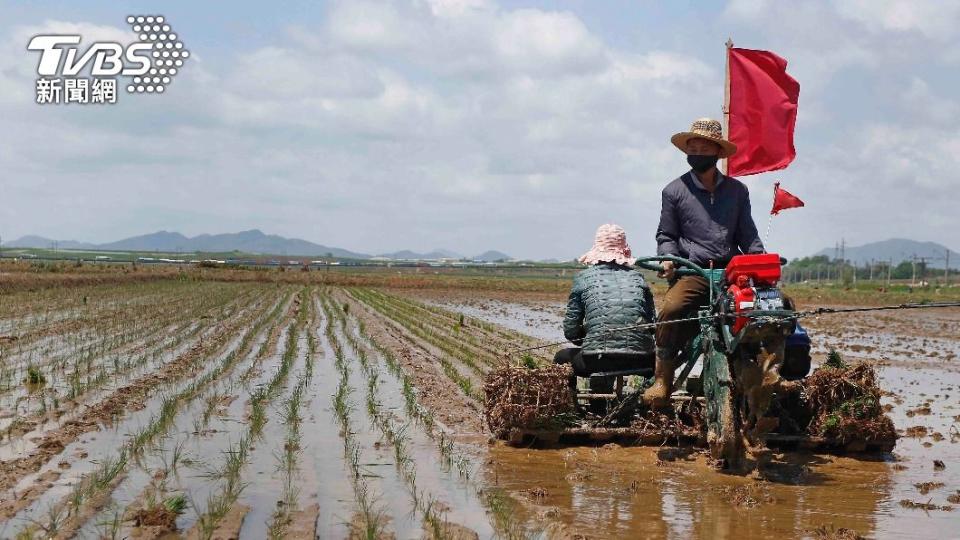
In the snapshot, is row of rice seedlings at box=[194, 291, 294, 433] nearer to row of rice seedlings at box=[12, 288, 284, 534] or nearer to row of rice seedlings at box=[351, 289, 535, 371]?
row of rice seedlings at box=[12, 288, 284, 534]

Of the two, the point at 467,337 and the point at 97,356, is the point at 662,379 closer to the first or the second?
the point at 97,356

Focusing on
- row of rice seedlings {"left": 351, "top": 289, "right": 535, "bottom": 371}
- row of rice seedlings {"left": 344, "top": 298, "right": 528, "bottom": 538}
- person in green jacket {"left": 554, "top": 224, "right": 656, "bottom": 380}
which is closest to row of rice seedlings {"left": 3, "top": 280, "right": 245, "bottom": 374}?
row of rice seedlings {"left": 344, "top": 298, "right": 528, "bottom": 538}

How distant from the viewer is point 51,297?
2430 cm

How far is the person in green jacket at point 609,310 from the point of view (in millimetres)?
6754

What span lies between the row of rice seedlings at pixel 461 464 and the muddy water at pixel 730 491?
0.14 m

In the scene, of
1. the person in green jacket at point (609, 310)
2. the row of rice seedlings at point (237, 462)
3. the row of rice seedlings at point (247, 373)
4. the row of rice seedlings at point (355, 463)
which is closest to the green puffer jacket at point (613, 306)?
the person in green jacket at point (609, 310)

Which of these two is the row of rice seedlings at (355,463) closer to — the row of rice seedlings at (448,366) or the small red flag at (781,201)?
the row of rice seedlings at (448,366)

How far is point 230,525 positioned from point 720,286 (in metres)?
3.29

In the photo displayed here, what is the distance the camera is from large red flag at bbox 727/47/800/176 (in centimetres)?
761

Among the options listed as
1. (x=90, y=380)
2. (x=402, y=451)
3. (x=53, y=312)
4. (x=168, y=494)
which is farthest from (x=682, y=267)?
(x=53, y=312)

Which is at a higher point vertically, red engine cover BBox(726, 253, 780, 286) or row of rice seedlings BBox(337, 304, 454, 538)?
red engine cover BBox(726, 253, 780, 286)

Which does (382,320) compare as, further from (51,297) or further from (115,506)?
(115,506)

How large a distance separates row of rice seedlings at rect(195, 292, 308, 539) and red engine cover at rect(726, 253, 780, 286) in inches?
121

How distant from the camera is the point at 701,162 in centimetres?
645
